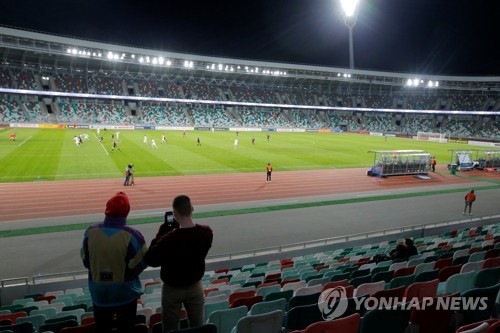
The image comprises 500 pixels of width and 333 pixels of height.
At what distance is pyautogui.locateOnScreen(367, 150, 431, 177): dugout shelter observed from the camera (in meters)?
29.8

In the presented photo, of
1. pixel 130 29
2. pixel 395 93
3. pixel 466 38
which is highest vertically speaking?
pixel 130 29

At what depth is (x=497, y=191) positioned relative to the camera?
24.0 metres

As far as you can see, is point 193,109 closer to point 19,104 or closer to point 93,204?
point 19,104

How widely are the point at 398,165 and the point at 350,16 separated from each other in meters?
71.6

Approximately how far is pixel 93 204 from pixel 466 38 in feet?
285

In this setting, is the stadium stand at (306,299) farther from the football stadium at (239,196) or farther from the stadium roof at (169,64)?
the stadium roof at (169,64)

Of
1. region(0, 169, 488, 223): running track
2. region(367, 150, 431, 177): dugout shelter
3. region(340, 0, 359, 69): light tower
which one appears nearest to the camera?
region(0, 169, 488, 223): running track

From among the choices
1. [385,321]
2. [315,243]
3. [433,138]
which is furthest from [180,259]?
[433,138]

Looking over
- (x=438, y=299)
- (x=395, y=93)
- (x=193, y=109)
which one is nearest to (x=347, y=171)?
(x=438, y=299)

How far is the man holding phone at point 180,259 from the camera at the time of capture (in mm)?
3400

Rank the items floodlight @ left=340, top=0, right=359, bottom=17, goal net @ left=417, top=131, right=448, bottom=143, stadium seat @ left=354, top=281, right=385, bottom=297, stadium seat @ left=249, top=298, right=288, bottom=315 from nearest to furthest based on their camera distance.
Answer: stadium seat @ left=249, top=298, right=288, bottom=315
stadium seat @ left=354, top=281, right=385, bottom=297
goal net @ left=417, top=131, right=448, bottom=143
floodlight @ left=340, top=0, right=359, bottom=17

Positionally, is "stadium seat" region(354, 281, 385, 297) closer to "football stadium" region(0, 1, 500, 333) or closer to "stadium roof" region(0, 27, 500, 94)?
"football stadium" region(0, 1, 500, 333)

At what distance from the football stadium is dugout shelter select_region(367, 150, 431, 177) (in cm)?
16

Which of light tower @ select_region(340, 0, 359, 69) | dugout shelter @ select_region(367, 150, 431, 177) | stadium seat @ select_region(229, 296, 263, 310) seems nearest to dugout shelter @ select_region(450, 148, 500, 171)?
dugout shelter @ select_region(367, 150, 431, 177)
